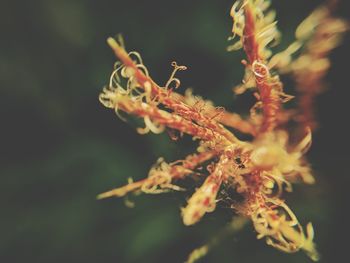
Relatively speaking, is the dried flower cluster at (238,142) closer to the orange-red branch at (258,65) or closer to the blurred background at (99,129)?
the orange-red branch at (258,65)

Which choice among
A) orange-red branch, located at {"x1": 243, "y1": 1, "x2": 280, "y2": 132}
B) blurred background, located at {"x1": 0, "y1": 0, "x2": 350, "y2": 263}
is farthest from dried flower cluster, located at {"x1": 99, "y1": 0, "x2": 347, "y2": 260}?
blurred background, located at {"x1": 0, "y1": 0, "x2": 350, "y2": 263}

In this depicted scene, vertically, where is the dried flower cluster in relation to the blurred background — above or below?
below

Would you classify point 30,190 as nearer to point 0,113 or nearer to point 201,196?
point 0,113

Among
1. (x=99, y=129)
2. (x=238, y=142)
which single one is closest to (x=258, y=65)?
(x=238, y=142)

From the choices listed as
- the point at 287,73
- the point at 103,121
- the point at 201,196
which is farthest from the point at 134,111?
the point at 103,121

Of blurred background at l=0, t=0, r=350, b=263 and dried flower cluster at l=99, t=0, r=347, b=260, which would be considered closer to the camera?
dried flower cluster at l=99, t=0, r=347, b=260

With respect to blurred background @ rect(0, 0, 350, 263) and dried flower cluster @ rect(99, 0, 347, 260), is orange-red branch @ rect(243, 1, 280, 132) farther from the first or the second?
blurred background @ rect(0, 0, 350, 263)

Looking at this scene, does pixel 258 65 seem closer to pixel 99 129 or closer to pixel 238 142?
pixel 238 142

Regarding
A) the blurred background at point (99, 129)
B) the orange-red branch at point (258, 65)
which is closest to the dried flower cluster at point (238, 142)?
the orange-red branch at point (258, 65)
